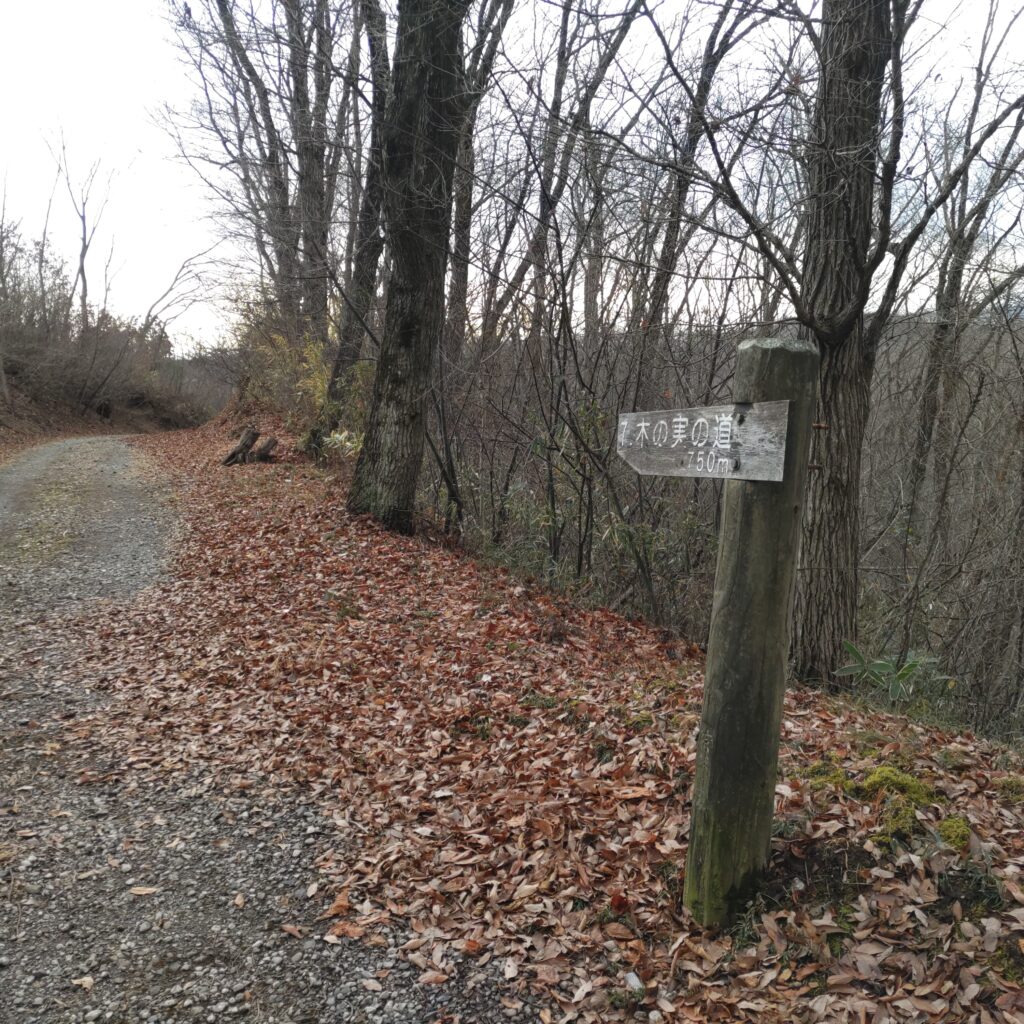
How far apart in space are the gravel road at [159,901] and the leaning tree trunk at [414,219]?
4.86 meters

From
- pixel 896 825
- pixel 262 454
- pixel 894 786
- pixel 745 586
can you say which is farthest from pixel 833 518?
pixel 262 454

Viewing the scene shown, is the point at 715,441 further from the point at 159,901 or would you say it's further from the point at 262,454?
the point at 262,454

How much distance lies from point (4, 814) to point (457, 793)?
2606mm

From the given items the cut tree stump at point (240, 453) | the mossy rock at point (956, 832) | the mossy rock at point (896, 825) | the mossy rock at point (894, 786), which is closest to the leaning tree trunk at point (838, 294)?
the mossy rock at point (894, 786)

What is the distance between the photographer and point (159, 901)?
148 inches

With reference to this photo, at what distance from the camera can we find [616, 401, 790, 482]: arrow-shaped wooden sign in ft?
9.23

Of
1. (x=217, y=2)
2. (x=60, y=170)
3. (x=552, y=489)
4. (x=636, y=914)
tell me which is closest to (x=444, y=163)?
(x=552, y=489)

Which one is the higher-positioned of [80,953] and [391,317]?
[391,317]

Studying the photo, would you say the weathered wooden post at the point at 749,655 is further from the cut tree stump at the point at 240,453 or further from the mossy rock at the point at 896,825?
the cut tree stump at the point at 240,453

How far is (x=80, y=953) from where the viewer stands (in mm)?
3412

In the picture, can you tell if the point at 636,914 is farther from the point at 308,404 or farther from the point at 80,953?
the point at 308,404

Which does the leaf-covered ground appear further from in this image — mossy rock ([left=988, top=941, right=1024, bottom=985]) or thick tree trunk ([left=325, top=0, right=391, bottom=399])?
thick tree trunk ([left=325, top=0, right=391, bottom=399])

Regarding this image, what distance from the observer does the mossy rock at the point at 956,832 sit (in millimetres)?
3098

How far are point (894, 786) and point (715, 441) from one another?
1.90 metres
